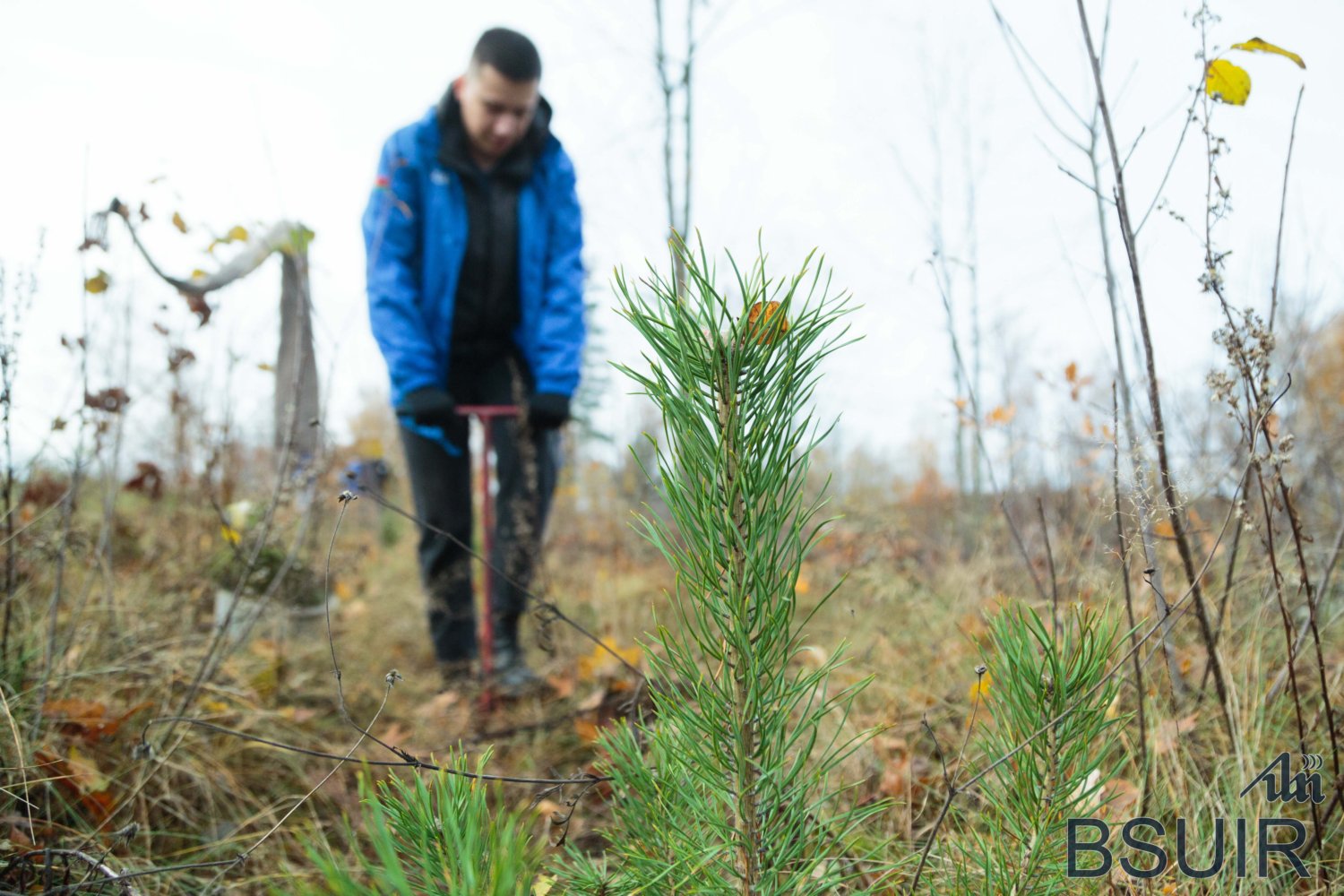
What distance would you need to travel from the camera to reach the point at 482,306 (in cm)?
323

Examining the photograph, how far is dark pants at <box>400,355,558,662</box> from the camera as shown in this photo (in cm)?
307

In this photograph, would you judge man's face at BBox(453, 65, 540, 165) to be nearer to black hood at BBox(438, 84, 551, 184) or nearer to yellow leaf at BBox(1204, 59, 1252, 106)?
black hood at BBox(438, 84, 551, 184)

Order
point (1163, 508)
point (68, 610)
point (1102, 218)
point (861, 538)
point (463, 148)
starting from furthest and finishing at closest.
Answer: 1. point (861, 538)
2. point (463, 148)
3. point (68, 610)
4. point (1102, 218)
5. point (1163, 508)

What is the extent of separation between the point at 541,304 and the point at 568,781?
2.72m

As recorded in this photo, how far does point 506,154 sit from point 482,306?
2.18 ft

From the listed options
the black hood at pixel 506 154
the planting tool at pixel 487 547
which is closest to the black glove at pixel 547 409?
the planting tool at pixel 487 547

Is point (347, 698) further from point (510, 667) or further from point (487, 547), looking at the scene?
point (487, 547)

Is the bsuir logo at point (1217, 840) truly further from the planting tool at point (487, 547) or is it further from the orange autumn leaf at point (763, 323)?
the planting tool at point (487, 547)

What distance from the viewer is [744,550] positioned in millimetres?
710

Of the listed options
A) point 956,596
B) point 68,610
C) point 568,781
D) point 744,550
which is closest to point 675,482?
point 744,550

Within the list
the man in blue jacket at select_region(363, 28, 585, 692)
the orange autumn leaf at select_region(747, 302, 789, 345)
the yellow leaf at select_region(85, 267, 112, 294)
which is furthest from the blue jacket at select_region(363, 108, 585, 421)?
the orange autumn leaf at select_region(747, 302, 789, 345)

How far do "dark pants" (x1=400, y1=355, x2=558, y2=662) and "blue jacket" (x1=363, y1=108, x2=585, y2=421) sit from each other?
121 mm

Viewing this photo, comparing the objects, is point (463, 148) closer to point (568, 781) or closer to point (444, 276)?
point (444, 276)

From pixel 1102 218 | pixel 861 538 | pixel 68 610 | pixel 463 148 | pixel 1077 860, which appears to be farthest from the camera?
pixel 861 538
